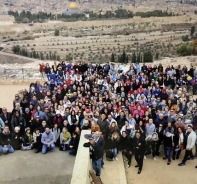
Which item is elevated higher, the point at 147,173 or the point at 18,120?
the point at 18,120

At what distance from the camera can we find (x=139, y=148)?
9.27 m

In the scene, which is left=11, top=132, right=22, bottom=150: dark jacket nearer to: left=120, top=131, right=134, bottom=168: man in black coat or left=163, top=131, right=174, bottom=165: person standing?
left=120, top=131, right=134, bottom=168: man in black coat

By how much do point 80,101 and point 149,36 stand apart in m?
49.9

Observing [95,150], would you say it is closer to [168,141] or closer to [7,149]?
[168,141]

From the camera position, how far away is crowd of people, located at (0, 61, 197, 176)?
9.47m

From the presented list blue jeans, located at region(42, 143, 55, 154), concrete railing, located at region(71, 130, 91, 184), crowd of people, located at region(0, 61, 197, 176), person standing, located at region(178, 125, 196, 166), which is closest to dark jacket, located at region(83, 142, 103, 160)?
crowd of people, located at region(0, 61, 197, 176)

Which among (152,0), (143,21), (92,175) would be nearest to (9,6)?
(152,0)

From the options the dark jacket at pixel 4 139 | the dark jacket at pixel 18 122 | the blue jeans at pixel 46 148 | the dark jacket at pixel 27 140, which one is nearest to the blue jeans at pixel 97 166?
the blue jeans at pixel 46 148

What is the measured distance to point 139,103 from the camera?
11.6 metres

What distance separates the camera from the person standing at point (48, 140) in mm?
9364

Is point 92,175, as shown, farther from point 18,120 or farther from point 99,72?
point 99,72

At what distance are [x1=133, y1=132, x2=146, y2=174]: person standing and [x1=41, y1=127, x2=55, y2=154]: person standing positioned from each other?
236 centimetres

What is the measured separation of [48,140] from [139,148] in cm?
261

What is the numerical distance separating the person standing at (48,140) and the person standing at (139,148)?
7.75ft
